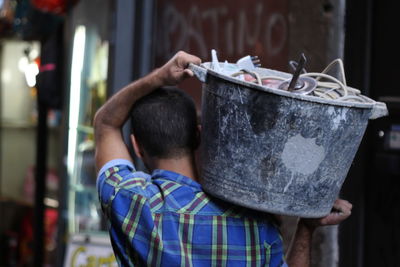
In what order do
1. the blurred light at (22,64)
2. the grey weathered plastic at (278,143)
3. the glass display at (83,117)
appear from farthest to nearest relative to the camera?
the blurred light at (22,64)
the glass display at (83,117)
the grey weathered plastic at (278,143)

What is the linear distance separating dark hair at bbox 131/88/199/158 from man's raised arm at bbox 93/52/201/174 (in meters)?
0.05

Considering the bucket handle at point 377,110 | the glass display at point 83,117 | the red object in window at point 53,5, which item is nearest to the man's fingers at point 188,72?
the bucket handle at point 377,110

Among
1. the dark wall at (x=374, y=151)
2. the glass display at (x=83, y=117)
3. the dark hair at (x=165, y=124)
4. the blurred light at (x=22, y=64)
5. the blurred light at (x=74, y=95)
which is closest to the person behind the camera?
the dark hair at (x=165, y=124)

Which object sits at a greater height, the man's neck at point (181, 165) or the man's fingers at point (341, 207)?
the man's neck at point (181, 165)

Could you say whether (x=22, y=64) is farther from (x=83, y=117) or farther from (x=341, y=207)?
(x=341, y=207)

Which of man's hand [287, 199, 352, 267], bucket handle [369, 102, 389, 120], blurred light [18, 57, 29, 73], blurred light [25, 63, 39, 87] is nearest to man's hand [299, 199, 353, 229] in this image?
man's hand [287, 199, 352, 267]

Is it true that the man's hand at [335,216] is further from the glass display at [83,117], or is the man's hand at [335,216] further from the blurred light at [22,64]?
the blurred light at [22,64]

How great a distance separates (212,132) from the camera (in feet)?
7.52

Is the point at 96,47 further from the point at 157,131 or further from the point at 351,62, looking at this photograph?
the point at 157,131

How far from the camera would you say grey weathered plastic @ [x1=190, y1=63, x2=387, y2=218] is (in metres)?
2.13

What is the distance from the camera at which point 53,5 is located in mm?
6246

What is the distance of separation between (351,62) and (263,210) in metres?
1.60

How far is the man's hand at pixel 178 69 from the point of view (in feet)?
7.63

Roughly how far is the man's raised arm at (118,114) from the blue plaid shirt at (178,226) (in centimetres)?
Answer: 16
